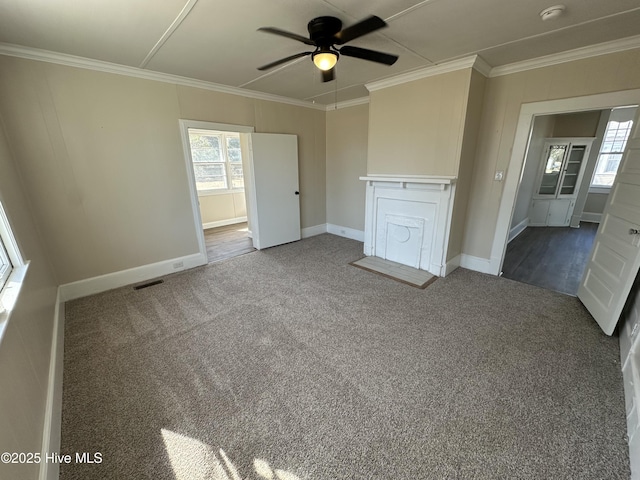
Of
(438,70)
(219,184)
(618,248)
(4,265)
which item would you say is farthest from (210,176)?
(618,248)

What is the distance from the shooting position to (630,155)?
7.36ft

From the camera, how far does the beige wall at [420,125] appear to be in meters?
2.93

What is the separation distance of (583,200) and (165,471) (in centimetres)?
803

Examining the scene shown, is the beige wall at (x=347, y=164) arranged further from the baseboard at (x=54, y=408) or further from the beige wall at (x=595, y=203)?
the beige wall at (x=595, y=203)

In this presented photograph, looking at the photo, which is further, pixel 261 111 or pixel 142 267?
pixel 261 111

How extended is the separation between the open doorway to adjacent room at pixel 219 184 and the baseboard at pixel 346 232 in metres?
1.67

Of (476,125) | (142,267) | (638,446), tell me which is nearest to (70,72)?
(142,267)

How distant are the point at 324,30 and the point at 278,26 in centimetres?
44

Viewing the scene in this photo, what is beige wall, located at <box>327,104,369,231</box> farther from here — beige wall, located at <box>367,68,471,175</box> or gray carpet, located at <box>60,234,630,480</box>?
gray carpet, located at <box>60,234,630,480</box>

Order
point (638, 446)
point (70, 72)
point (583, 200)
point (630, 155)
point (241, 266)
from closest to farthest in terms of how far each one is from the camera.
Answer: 1. point (638, 446)
2. point (630, 155)
3. point (70, 72)
4. point (241, 266)
5. point (583, 200)

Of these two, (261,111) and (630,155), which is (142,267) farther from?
(630,155)

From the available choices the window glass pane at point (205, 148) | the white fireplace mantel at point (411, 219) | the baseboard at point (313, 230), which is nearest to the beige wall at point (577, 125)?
the white fireplace mantel at point (411, 219)

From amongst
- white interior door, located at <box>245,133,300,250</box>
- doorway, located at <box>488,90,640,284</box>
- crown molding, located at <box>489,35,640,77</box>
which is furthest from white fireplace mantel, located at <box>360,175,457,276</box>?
white interior door, located at <box>245,133,300,250</box>

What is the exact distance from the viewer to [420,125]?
321cm
